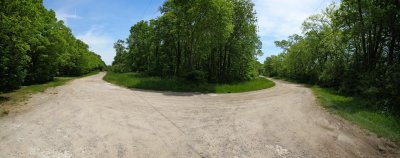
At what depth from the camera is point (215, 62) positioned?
Answer: 3634 centimetres

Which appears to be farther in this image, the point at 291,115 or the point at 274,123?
the point at 291,115

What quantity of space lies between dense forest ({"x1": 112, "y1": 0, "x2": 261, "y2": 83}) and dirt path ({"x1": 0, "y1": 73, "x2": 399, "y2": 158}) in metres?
14.4

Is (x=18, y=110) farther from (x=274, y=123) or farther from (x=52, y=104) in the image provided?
(x=274, y=123)

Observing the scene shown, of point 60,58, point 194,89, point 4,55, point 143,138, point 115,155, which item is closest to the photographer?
point 115,155

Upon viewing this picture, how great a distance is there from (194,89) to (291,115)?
39.1 ft

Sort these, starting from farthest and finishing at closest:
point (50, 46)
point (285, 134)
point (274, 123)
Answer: point (50, 46) → point (274, 123) → point (285, 134)

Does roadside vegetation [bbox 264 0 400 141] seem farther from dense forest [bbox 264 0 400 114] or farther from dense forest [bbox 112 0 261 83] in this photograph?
dense forest [bbox 112 0 261 83]

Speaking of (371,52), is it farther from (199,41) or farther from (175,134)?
(175,134)

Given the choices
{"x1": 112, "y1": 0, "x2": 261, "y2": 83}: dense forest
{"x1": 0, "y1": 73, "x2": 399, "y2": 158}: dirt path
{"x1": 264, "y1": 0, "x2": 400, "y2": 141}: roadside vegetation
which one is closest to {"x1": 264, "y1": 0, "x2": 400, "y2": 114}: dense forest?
{"x1": 264, "y1": 0, "x2": 400, "y2": 141}: roadside vegetation

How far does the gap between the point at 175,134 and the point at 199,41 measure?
66.4 ft

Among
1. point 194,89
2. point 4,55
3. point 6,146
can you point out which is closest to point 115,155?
point 6,146

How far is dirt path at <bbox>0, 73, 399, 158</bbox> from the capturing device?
7414 mm

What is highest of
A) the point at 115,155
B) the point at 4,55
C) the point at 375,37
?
the point at 375,37

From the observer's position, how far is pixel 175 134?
905 cm
